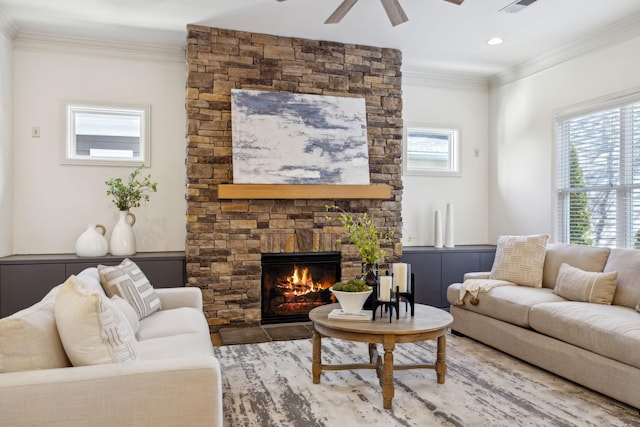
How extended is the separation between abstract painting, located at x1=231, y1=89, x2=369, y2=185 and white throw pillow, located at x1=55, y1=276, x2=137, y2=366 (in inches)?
114

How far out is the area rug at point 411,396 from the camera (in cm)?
271

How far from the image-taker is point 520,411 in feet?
9.28

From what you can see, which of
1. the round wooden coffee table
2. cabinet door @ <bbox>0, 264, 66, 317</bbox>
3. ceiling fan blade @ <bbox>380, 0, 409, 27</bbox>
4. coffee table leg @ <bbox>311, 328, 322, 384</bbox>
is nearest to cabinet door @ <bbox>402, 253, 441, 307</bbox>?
the round wooden coffee table

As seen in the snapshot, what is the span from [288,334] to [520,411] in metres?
2.27

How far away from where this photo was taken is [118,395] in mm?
1775

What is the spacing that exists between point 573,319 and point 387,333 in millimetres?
1378

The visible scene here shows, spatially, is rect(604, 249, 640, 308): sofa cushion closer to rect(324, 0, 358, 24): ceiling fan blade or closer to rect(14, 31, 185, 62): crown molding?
rect(324, 0, 358, 24): ceiling fan blade

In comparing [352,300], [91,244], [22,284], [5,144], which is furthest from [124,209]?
[352,300]

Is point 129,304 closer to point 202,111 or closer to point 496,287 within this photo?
point 202,111

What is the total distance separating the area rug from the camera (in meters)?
2.71

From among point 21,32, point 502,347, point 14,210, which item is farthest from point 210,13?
point 502,347

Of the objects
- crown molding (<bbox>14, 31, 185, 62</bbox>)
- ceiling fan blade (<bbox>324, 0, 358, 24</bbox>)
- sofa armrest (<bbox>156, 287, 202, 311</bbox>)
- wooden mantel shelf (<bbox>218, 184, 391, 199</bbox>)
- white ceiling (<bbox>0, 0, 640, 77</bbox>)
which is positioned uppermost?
white ceiling (<bbox>0, 0, 640, 77</bbox>)

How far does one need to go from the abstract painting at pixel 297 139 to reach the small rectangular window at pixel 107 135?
→ 3.69 ft

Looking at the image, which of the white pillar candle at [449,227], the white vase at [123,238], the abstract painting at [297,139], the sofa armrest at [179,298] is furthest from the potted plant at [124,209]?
the white pillar candle at [449,227]
